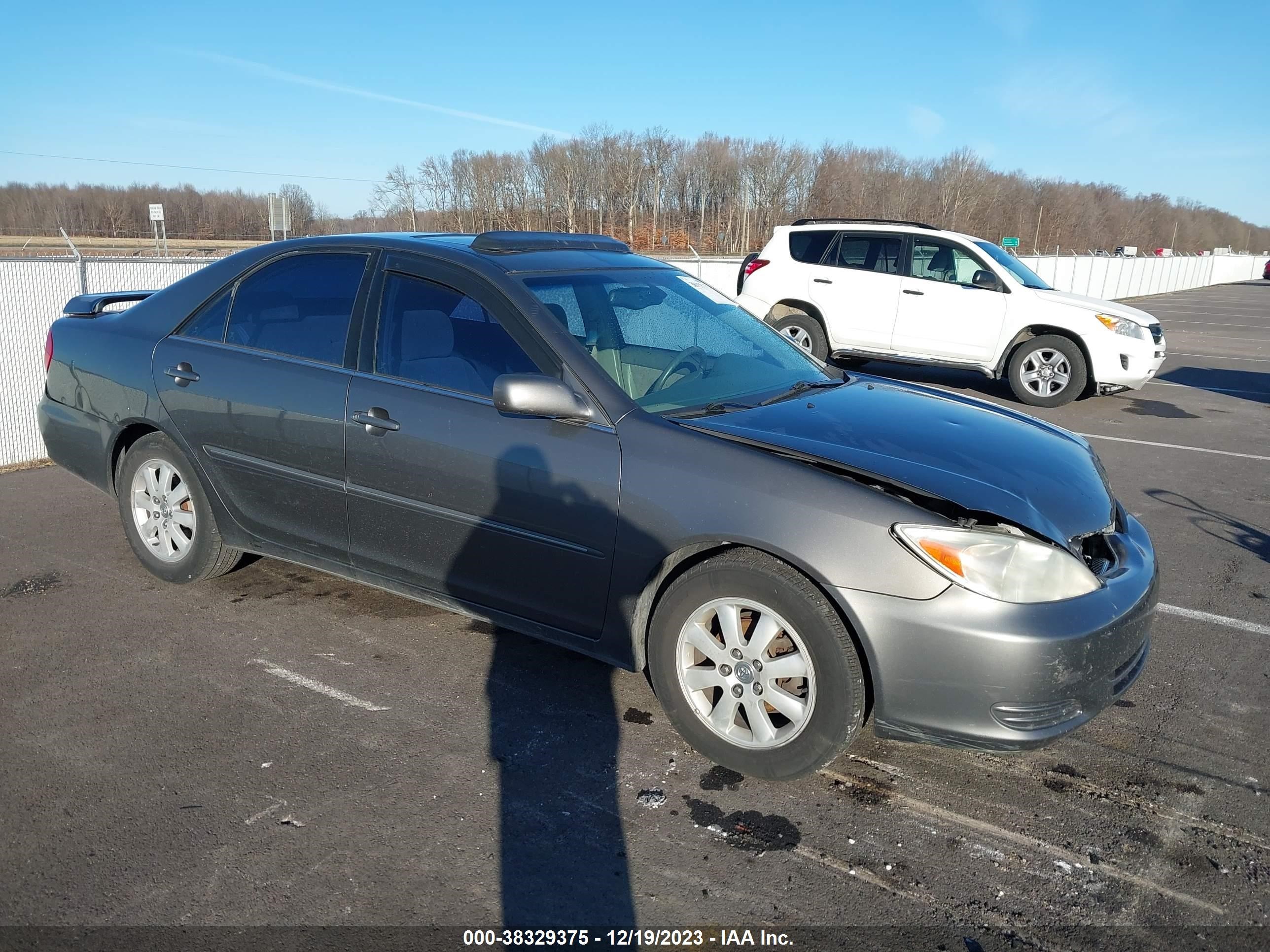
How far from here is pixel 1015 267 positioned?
11586 mm

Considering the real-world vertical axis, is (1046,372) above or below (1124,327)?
below

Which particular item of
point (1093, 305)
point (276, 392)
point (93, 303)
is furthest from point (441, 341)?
point (1093, 305)

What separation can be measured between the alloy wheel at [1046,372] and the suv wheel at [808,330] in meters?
2.31

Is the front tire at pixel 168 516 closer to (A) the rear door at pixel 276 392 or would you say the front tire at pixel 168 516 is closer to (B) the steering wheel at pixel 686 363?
(A) the rear door at pixel 276 392

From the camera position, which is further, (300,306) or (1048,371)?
(1048,371)

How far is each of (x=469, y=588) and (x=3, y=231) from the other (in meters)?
53.9

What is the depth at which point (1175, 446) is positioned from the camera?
8883 millimetres

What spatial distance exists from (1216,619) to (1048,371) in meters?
7.08

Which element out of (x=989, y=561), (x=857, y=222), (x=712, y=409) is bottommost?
(x=989, y=561)

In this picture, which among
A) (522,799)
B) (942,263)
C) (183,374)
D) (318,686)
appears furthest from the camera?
(942,263)

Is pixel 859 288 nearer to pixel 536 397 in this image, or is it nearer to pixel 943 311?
pixel 943 311

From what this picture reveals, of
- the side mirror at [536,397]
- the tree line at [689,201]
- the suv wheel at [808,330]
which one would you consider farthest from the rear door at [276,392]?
the tree line at [689,201]

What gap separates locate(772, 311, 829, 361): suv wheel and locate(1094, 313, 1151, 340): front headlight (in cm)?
308

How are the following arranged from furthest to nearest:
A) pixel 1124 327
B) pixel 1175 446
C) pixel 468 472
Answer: pixel 1124 327 → pixel 1175 446 → pixel 468 472
